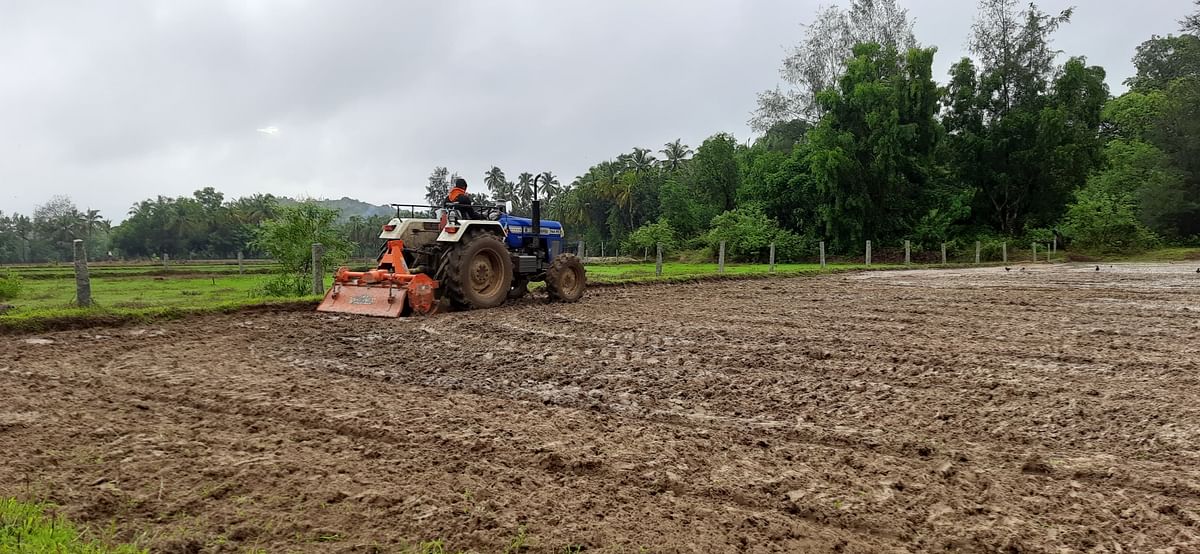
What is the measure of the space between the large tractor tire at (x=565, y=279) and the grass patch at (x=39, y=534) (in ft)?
25.4

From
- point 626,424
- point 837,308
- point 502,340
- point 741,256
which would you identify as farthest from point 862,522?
point 741,256

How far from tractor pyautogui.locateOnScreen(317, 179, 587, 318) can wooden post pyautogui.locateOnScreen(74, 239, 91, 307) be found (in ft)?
8.20

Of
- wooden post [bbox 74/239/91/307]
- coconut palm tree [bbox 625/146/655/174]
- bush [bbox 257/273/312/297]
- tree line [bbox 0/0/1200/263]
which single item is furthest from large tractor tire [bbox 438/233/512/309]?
coconut palm tree [bbox 625/146/655/174]

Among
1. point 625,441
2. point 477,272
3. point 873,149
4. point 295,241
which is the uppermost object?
point 873,149

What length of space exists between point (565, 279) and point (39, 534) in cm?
822

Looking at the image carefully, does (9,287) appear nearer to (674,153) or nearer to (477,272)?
(477,272)

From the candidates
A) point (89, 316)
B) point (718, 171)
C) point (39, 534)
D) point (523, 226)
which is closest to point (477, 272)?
point (523, 226)

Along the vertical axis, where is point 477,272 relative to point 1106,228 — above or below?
below

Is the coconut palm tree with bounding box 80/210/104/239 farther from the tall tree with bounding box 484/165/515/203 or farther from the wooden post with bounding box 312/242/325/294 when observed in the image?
the wooden post with bounding box 312/242/325/294

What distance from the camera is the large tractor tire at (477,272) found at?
8.35 meters

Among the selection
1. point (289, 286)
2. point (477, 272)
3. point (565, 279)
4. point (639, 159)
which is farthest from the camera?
point (639, 159)

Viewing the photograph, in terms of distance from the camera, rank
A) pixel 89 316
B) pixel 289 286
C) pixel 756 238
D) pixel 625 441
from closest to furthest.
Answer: pixel 625 441, pixel 89 316, pixel 289 286, pixel 756 238

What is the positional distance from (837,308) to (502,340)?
4.81m

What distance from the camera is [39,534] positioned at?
1979mm
